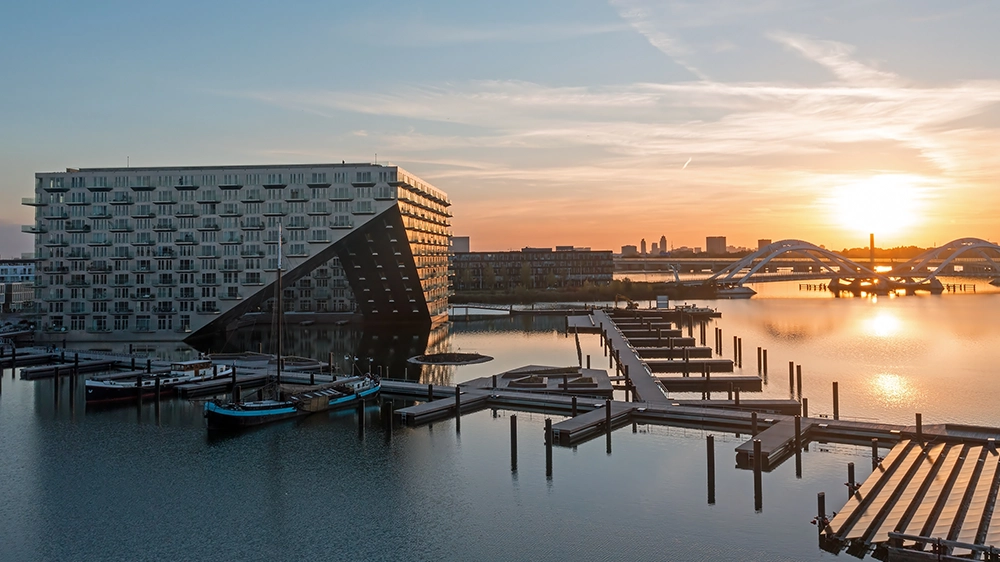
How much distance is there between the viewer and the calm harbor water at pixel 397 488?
25.0m

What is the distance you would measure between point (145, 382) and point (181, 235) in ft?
111

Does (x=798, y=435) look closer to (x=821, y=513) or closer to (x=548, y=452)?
(x=821, y=513)

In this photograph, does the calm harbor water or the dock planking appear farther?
the calm harbor water

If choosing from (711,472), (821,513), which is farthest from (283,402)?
(821,513)

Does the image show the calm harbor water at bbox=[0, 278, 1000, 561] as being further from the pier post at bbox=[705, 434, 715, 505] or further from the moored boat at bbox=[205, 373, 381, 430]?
the moored boat at bbox=[205, 373, 381, 430]

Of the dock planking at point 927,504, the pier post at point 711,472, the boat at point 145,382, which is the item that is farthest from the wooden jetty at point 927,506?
the boat at point 145,382

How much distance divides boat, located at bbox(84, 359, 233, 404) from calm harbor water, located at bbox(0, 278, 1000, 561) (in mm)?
1381

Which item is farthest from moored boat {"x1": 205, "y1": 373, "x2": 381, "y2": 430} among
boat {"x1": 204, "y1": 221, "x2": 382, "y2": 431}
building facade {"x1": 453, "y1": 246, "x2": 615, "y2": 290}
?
building facade {"x1": 453, "y1": 246, "x2": 615, "y2": 290}

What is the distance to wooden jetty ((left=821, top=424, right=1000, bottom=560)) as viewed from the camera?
71.9 ft

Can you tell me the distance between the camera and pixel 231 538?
84.6ft

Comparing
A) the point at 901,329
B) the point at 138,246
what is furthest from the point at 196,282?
the point at 901,329

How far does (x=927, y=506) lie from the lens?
2492cm

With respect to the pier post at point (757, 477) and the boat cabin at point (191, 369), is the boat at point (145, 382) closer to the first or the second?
the boat cabin at point (191, 369)

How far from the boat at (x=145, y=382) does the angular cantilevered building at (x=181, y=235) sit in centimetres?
2659
